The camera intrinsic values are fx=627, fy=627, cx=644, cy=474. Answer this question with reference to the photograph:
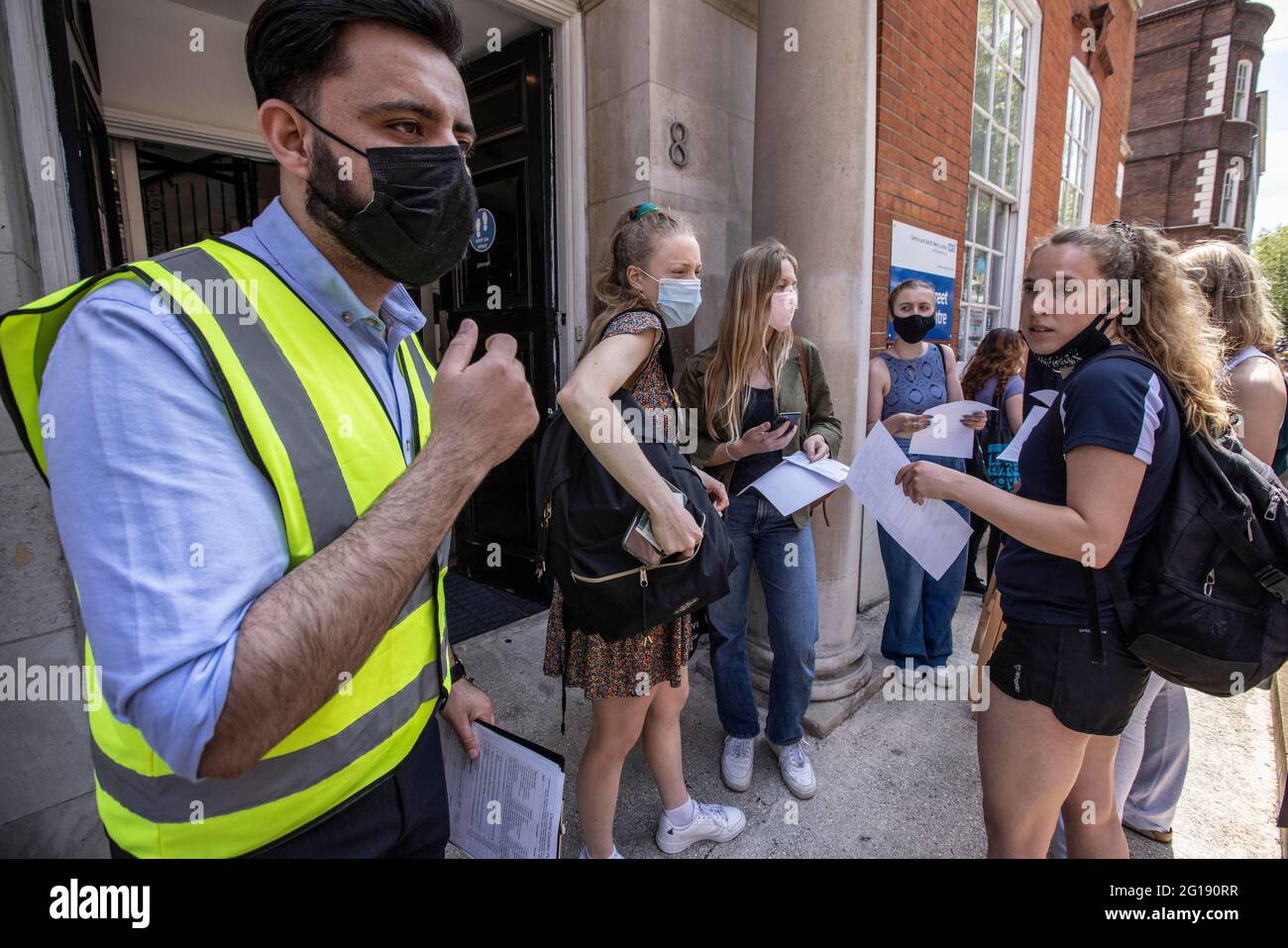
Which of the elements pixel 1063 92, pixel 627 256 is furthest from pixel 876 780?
pixel 1063 92

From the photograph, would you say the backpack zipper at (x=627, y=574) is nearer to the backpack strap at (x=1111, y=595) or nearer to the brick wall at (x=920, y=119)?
the backpack strap at (x=1111, y=595)

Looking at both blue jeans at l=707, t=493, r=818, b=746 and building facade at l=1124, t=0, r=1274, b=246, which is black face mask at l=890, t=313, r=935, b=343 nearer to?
blue jeans at l=707, t=493, r=818, b=746

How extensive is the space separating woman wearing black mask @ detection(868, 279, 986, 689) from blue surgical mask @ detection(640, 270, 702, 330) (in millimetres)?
1895

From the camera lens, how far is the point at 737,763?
267cm

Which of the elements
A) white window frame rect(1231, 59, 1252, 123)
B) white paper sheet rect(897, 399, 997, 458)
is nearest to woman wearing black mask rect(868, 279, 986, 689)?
white paper sheet rect(897, 399, 997, 458)

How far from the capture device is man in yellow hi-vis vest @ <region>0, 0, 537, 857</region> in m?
0.72

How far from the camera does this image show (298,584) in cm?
78

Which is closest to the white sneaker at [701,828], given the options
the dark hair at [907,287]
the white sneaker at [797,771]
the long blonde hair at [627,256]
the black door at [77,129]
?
the white sneaker at [797,771]

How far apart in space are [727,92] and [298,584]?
3539 mm

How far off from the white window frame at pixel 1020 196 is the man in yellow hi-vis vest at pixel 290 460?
221 inches

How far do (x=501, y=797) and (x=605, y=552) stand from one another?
2.08ft
